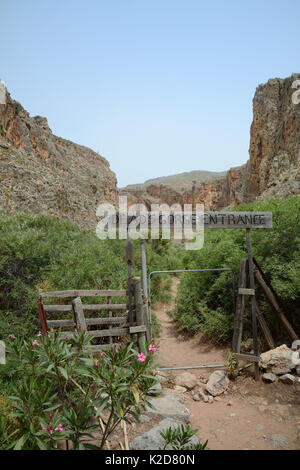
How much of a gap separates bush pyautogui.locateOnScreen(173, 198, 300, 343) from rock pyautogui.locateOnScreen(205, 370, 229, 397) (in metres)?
1.46

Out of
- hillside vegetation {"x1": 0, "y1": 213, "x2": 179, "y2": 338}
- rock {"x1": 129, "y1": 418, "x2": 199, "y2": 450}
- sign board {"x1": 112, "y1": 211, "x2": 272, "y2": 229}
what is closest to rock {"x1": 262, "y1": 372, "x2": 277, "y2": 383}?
rock {"x1": 129, "y1": 418, "x2": 199, "y2": 450}

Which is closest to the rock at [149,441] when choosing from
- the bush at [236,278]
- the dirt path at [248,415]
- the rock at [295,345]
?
the dirt path at [248,415]

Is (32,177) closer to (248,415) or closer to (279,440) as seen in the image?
(248,415)

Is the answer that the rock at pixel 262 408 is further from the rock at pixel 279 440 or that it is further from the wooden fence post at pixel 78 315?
the wooden fence post at pixel 78 315

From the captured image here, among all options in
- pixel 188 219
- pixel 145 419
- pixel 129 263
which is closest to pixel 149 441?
pixel 145 419

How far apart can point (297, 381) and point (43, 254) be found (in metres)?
6.25

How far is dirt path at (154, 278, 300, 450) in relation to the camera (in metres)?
4.42

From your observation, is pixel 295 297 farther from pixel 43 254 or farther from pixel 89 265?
pixel 43 254

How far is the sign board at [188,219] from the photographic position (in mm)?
6273

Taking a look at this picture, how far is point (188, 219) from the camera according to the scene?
6.34 metres

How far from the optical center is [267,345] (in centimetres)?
700

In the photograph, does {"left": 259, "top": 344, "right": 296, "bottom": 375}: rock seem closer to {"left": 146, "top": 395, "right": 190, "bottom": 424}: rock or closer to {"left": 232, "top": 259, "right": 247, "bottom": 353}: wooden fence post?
{"left": 232, "top": 259, "right": 247, "bottom": 353}: wooden fence post

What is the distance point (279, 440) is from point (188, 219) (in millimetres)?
Answer: 3784
